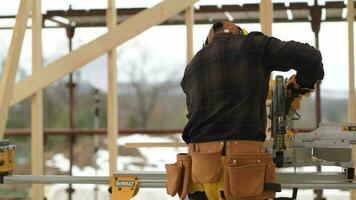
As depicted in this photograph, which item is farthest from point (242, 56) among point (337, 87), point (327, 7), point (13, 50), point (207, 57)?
→ point (337, 87)

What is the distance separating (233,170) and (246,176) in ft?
0.23

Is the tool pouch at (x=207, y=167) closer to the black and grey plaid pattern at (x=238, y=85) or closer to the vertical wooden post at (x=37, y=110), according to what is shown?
the black and grey plaid pattern at (x=238, y=85)

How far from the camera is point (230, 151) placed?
2.53 meters

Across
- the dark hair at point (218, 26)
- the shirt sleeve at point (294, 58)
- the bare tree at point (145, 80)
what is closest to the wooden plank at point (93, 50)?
the dark hair at point (218, 26)

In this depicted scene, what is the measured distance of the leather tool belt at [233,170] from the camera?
2447 millimetres

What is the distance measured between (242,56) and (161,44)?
9469 mm

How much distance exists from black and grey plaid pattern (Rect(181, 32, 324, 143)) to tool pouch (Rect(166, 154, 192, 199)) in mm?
128

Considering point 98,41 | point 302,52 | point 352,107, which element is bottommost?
point 352,107

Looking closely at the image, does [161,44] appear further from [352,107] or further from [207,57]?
[207,57]

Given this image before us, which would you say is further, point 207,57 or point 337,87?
point 337,87

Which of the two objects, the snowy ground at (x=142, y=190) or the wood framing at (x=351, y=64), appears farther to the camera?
the snowy ground at (x=142, y=190)

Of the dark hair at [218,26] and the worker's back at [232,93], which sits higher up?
the dark hair at [218,26]

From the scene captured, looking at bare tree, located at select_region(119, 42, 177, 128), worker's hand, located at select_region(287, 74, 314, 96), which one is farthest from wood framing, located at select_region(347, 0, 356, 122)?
bare tree, located at select_region(119, 42, 177, 128)

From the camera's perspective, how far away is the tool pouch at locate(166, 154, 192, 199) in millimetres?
2662
